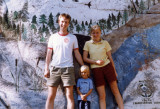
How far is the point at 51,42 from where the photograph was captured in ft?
9.52

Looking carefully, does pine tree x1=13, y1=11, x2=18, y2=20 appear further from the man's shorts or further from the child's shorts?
the child's shorts

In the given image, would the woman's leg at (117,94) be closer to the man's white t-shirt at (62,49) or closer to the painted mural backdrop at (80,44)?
the painted mural backdrop at (80,44)

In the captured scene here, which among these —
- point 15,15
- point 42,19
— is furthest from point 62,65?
point 15,15

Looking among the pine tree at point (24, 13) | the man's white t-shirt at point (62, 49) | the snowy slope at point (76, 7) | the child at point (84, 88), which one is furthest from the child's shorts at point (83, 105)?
the pine tree at point (24, 13)

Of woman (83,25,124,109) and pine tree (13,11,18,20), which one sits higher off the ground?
pine tree (13,11,18,20)

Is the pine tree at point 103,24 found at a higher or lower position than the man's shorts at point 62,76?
higher

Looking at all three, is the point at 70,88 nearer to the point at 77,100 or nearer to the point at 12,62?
the point at 77,100

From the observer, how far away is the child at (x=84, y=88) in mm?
2826

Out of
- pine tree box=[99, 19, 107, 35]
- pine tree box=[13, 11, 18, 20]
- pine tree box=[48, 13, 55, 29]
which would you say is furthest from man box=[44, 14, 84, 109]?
pine tree box=[13, 11, 18, 20]

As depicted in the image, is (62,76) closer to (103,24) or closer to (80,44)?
(80,44)

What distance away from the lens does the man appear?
109 inches

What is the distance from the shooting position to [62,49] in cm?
282

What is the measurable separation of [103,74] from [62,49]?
769mm

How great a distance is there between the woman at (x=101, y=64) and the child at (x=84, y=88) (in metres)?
0.15
